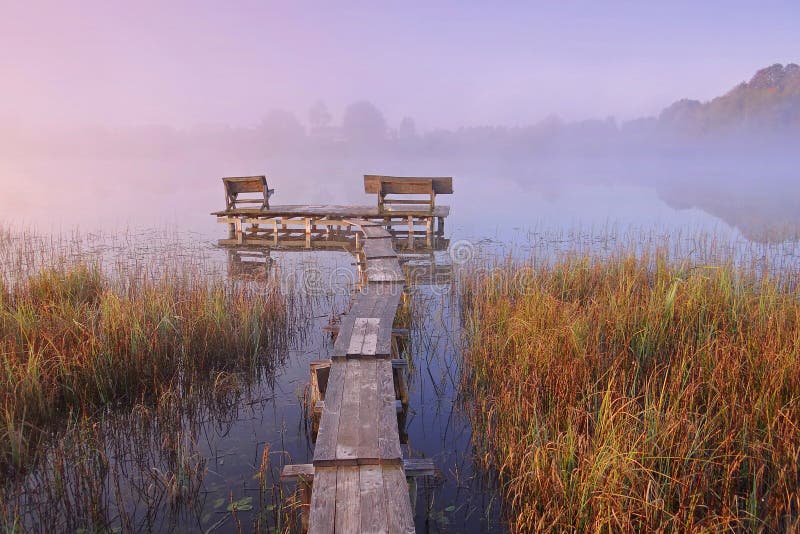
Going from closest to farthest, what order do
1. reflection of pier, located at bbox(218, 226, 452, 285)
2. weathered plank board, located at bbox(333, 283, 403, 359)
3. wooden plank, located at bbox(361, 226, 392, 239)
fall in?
weathered plank board, located at bbox(333, 283, 403, 359), reflection of pier, located at bbox(218, 226, 452, 285), wooden plank, located at bbox(361, 226, 392, 239)

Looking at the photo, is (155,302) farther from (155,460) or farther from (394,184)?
(394,184)

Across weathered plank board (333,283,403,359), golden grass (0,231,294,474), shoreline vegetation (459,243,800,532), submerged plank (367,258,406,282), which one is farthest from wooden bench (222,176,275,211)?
shoreline vegetation (459,243,800,532)

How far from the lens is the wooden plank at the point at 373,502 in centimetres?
262

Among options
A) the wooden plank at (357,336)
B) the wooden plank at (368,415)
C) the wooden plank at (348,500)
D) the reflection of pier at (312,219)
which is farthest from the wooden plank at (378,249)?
the wooden plank at (348,500)

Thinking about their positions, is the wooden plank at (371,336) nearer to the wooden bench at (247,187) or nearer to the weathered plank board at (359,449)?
the weathered plank board at (359,449)

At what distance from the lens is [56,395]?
4578 mm

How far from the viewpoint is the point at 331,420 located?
365 centimetres

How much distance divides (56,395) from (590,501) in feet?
14.0

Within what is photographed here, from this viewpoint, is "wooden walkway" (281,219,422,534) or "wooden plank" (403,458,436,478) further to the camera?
"wooden plank" (403,458,436,478)

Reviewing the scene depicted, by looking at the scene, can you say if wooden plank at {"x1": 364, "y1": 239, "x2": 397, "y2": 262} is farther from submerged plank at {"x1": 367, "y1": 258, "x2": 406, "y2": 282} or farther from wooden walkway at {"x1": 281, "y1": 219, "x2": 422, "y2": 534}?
wooden walkway at {"x1": 281, "y1": 219, "x2": 422, "y2": 534}

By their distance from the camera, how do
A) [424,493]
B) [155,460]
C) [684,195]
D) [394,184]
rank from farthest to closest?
1. [684,195]
2. [394,184]
3. [155,460]
4. [424,493]

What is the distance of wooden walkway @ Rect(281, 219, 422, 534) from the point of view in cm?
271

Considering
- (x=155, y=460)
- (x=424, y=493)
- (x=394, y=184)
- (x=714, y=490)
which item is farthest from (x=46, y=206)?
(x=714, y=490)

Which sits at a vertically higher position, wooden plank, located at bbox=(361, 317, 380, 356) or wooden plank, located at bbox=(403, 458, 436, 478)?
wooden plank, located at bbox=(361, 317, 380, 356)
